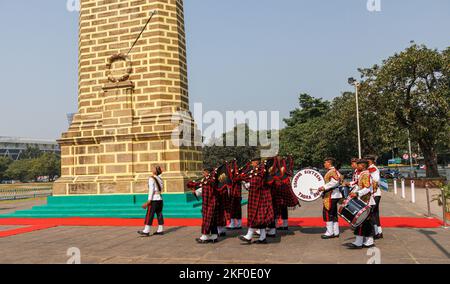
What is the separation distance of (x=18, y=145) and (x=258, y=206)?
163m

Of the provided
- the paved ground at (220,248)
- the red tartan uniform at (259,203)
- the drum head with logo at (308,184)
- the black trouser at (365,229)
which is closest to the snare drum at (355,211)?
the black trouser at (365,229)

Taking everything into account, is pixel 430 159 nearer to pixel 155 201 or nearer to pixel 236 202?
pixel 236 202

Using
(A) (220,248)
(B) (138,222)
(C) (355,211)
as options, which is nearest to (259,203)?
(A) (220,248)

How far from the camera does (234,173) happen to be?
896 cm

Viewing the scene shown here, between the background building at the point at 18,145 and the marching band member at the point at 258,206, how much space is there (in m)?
151

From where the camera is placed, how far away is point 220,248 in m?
7.59

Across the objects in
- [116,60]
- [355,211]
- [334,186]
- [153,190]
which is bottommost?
[355,211]

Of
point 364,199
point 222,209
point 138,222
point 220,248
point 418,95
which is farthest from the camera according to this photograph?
point 418,95

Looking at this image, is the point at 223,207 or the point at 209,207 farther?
the point at 223,207

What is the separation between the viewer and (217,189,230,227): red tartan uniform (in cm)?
854

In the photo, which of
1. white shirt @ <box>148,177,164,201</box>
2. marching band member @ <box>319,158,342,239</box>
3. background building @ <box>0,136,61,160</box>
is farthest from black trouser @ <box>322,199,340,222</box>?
background building @ <box>0,136,61,160</box>

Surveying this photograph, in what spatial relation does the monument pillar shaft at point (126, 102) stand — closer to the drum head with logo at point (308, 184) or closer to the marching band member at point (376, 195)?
the drum head with logo at point (308, 184)
